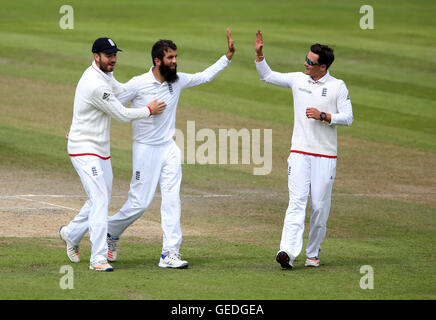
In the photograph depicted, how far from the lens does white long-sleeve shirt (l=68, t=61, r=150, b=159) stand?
916cm

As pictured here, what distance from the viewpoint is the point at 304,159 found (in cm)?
967

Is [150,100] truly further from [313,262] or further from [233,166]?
[233,166]

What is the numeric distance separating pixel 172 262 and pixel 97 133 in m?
1.53

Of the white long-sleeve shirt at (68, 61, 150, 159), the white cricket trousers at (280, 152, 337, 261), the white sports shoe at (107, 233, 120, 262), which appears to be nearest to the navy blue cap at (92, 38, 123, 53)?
the white long-sleeve shirt at (68, 61, 150, 159)

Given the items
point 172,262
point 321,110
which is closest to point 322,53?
point 321,110

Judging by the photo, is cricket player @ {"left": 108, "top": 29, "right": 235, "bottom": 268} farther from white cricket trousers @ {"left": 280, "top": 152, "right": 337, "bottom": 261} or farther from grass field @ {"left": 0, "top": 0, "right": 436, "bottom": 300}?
white cricket trousers @ {"left": 280, "top": 152, "right": 337, "bottom": 261}

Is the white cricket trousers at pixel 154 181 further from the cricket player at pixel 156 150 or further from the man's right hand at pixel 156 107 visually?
the man's right hand at pixel 156 107

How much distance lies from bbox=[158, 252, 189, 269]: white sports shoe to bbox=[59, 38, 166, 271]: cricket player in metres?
0.60

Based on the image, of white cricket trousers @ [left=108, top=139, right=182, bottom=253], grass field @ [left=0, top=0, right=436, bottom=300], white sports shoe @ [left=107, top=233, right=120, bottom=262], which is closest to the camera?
grass field @ [left=0, top=0, right=436, bottom=300]

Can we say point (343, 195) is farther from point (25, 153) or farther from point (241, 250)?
point (25, 153)

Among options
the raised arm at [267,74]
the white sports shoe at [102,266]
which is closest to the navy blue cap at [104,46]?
the raised arm at [267,74]

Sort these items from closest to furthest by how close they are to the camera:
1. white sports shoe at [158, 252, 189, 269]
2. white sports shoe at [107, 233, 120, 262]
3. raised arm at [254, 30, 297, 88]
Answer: white sports shoe at [158, 252, 189, 269] → white sports shoe at [107, 233, 120, 262] → raised arm at [254, 30, 297, 88]
